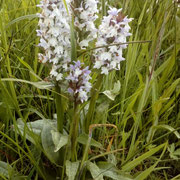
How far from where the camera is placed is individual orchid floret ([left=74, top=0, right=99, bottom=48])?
34.0 inches

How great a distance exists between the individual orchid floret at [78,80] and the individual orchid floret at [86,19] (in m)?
0.13

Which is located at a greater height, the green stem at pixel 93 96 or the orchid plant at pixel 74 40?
the orchid plant at pixel 74 40

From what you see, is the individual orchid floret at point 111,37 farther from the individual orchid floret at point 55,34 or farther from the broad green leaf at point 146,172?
the broad green leaf at point 146,172

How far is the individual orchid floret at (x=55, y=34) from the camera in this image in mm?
831

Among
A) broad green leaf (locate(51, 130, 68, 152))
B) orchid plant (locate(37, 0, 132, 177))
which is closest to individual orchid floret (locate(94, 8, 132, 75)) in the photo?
orchid plant (locate(37, 0, 132, 177))

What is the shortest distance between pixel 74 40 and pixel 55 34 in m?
0.07

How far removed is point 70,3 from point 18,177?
0.65 metres

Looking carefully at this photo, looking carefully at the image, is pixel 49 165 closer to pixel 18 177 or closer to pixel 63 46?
pixel 18 177

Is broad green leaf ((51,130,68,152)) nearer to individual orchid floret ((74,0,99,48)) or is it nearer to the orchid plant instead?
the orchid plant

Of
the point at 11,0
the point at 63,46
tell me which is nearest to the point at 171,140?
the point at 63,46

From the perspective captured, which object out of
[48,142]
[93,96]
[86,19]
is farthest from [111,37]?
[48,142]

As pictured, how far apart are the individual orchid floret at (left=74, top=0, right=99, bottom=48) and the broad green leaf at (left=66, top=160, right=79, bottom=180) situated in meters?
0.43

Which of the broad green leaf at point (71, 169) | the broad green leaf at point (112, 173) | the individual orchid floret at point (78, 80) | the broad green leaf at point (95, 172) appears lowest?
the broad green leaf at point (112, 173)

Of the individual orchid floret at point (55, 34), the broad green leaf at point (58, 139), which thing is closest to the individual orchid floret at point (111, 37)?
the individual orchid floret at point (55, 34)
